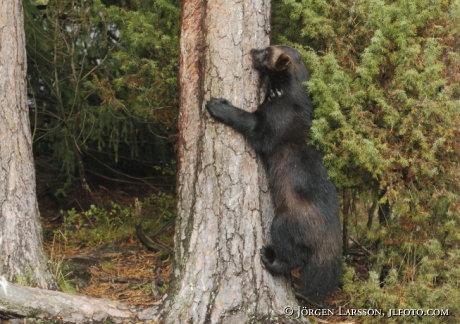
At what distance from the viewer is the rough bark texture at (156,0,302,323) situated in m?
5.01

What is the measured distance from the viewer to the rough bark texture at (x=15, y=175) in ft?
16.9

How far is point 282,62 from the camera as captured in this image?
17.6 ft

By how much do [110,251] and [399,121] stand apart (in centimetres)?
390

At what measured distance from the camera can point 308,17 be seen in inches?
213

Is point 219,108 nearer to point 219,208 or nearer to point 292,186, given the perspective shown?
point 219,208

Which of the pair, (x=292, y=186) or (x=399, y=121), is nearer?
(x=399, y=121)

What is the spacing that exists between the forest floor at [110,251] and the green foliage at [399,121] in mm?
929

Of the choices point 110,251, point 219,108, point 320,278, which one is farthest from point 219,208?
point 110,251

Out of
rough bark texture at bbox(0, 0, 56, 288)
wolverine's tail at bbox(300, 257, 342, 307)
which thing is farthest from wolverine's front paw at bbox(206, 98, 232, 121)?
rough bark texture at bbox(0, 0, 56, 288)

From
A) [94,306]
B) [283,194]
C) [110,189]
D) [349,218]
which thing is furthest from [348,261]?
[110,189]

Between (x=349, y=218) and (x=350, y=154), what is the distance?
1806 mm

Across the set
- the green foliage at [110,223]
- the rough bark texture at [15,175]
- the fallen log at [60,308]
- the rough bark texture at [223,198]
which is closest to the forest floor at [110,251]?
the green foliage at [110,223]

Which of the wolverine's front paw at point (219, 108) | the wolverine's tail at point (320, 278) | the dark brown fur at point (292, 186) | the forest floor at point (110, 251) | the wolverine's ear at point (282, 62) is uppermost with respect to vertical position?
the wolverine's ear at point (282, 62)

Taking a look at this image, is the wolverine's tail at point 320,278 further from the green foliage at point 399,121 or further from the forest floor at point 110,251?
the forest floor at point 110,251
